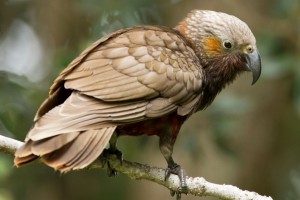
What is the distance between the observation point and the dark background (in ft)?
22.3

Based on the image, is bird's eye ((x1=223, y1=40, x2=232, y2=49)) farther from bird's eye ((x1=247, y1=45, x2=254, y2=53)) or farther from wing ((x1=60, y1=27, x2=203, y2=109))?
wing ((x1=60, y1=27, x2=203, y2=109))

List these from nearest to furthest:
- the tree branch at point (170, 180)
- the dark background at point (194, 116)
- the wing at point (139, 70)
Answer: the tree branch at point (170, 180), the wing at point (139, 70), the dark background at point (194, 116)

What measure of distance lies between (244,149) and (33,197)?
6.52 feet

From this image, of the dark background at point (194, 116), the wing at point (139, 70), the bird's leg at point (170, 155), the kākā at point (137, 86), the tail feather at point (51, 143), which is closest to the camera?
the tail feather at point (51, 143)

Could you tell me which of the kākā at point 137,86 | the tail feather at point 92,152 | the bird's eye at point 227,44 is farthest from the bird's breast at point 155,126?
the bird's eye at point 227,44

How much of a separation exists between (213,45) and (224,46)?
0.24 feet

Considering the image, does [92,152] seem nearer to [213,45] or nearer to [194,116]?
[213,45]

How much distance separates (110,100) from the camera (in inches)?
175

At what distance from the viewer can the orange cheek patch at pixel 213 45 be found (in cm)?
521

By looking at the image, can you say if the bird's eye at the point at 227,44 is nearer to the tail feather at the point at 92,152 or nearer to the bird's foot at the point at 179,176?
the bird's foot at the point at 179,176

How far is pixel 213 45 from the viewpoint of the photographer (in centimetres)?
522

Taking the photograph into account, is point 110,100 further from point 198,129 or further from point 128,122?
point 198,129

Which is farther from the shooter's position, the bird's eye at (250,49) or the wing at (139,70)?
Answer: the bird's eye at (250,49)

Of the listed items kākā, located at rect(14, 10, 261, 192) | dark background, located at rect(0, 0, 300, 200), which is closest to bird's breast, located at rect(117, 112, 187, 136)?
kākā, located at rect(14, 10, 261, 192)
